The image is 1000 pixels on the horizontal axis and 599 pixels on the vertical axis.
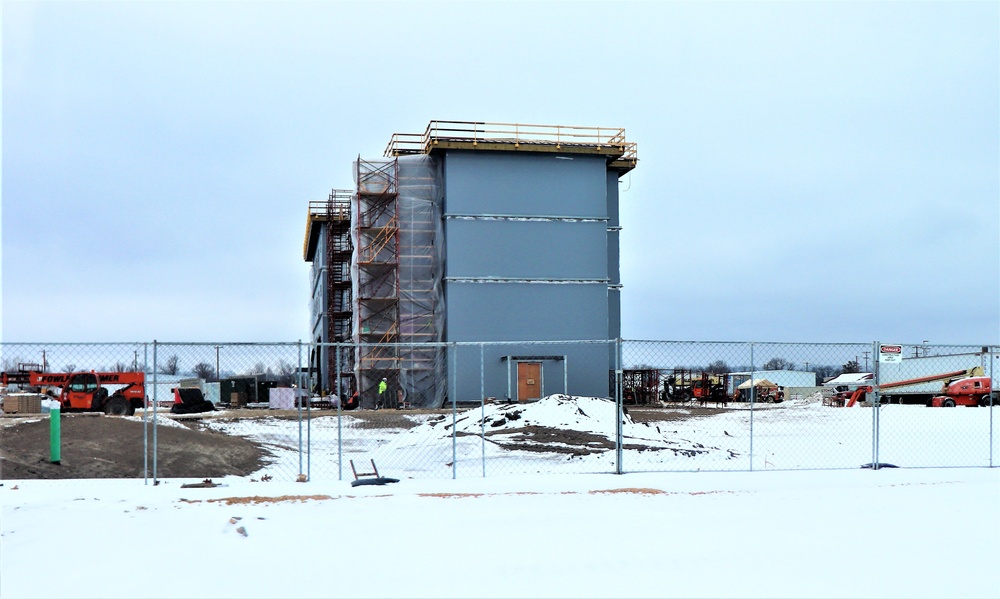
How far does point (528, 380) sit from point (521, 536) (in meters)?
33.9

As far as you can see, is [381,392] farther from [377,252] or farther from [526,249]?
[526,249]

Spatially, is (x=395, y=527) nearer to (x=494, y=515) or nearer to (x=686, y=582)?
(x=494, y=515)

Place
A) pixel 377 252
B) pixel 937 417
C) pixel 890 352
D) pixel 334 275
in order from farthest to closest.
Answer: pixel 334 275 < pixel 377 252 < pixel 937 417 < pixel 890 352

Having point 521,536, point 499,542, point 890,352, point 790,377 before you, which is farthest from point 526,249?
point 790,377

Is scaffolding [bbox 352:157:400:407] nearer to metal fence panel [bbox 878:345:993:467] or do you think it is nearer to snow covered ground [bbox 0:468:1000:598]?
metal fence panel [bbox 878:345:993:467]

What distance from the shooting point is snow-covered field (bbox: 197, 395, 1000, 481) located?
1781 centimetres

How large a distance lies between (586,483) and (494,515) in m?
3.48

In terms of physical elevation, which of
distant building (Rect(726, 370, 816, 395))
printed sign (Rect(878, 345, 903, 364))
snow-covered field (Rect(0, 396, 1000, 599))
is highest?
printed sign (Rect(878, 345, 903, 364))

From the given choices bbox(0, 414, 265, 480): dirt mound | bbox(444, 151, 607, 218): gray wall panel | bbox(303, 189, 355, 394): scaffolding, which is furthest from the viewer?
bbox(303, 189, 355, 394): scaffolding

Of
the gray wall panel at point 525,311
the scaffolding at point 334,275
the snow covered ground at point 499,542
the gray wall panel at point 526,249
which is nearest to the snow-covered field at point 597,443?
the snow covered ground at point 499,542

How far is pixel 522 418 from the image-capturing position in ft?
82.6

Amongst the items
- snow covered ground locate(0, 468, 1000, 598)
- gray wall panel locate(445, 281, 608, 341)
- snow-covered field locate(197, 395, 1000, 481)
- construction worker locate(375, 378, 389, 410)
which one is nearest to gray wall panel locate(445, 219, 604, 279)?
gray wall panel locate(445, 281, 608, 341)

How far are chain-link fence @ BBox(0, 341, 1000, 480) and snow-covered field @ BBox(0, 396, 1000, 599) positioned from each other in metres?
1.33

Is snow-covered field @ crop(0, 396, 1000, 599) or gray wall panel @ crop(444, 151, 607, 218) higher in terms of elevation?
gray wall panel @ crop(444, 151, 607, 218)
